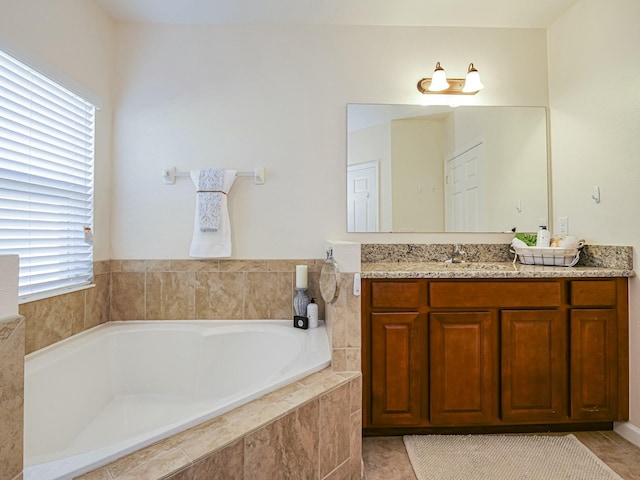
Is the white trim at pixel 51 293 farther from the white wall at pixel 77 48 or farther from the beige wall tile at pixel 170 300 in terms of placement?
the beige wall tile at pixel 170 300

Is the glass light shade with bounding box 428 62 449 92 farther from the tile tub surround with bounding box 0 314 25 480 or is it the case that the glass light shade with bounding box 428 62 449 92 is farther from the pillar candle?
the tile tub surround with bounding box 0 314 25 480

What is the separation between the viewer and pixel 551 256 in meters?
1.88

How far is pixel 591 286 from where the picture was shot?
1.67 metres

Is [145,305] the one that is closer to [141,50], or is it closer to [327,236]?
[327,236]

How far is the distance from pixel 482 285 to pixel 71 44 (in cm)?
254

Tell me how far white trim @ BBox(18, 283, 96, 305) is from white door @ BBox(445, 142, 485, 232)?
2.26 metres

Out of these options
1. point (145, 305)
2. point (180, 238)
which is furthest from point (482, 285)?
point (145, 305)

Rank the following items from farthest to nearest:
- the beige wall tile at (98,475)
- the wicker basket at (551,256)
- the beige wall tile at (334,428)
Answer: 1. the wicker basket at (551,256)
2. the beige wall tile at (334,428)
3. the beige wall tile at (98,475)

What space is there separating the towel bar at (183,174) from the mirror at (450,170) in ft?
2.23

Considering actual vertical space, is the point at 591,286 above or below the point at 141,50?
below

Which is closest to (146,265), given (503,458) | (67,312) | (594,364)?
(67,312)

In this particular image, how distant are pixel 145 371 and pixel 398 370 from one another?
140 cm

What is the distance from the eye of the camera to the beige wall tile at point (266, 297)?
2.05 metres

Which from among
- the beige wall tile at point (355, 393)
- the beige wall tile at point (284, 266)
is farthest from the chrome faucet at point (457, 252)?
the beige wall tile at point (355, 393)
